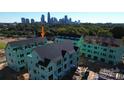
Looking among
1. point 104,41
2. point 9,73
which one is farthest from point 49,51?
point 104,41

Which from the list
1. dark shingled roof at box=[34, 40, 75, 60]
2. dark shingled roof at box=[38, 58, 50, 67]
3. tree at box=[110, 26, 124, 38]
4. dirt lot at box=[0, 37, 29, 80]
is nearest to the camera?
dark shingled roof at box=[38, 58, 50, 67]

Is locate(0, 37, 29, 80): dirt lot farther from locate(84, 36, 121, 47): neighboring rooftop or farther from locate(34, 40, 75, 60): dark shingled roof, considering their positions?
locate(84, 36, 121, 47): neighboring rooftop

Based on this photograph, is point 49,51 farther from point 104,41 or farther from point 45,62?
point 104,41

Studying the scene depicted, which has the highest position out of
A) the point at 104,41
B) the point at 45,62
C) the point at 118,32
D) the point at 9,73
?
the point at 118,32

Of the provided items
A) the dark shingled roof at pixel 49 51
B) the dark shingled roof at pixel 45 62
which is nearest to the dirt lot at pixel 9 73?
the dark shingled roof at pixel 45 62

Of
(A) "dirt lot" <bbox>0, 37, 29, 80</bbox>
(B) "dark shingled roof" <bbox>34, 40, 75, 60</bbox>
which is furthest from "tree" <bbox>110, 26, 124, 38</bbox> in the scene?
(A) "dirt lot" <bbox>0, 37, 29, 80</bbox>

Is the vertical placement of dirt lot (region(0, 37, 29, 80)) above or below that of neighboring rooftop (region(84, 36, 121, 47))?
→ below

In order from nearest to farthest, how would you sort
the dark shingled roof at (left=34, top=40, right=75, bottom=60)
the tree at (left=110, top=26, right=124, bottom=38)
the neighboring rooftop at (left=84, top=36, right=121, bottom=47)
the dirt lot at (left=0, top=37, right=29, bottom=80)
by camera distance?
the dark shingled roof at (left=34, top=40, right=75, bottom=60), the dirt lot at (left=0, top=37, right=29, bottom=80), the neighboring rooftop at (left=84, top=36, right=121, bottom=47), the tree at (left=110, top=26, right=124, bottom=38)

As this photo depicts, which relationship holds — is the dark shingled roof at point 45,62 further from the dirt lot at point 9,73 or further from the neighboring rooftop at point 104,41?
the neighboring rooftop at point 104,41

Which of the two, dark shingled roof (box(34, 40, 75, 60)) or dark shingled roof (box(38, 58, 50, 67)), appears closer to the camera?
dark shingled roof (box(38, 58, 50, 67))

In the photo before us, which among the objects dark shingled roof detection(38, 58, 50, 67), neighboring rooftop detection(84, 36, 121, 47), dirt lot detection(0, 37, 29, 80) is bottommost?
dirt lot detection(0, 37, 29, 80)

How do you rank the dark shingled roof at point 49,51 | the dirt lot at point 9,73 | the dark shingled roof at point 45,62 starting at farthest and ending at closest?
1. the dirt lot at point 9,73
2. the dark shingled roof at point 49,51
3. the dark shingled roof at point 45,62
